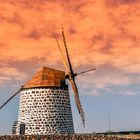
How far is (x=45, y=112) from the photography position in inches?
4001

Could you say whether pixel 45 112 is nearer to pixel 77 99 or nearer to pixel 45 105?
pixel 45 105

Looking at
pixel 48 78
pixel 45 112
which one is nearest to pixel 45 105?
pixel 45 112

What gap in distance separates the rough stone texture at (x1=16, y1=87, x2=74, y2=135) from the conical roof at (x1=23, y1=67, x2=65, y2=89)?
44.8 inches

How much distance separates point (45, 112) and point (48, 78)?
7.72 metres

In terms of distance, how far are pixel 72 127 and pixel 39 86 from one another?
41.1 ft

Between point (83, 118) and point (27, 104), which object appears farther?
point (27, 104)

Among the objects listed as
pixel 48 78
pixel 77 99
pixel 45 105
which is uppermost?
pixel 48 78

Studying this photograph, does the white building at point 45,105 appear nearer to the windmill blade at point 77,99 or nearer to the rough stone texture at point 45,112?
the rough stone texture at point 45,112

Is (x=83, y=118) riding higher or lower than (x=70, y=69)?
lower

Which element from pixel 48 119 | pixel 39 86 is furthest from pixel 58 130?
pixel 39 86

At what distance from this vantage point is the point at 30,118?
10188 cm

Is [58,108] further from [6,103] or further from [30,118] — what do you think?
[6,103]

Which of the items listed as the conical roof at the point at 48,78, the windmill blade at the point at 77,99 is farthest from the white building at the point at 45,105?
the windmill blade at the point at 77,99

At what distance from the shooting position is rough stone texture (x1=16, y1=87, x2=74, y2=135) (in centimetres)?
10106
